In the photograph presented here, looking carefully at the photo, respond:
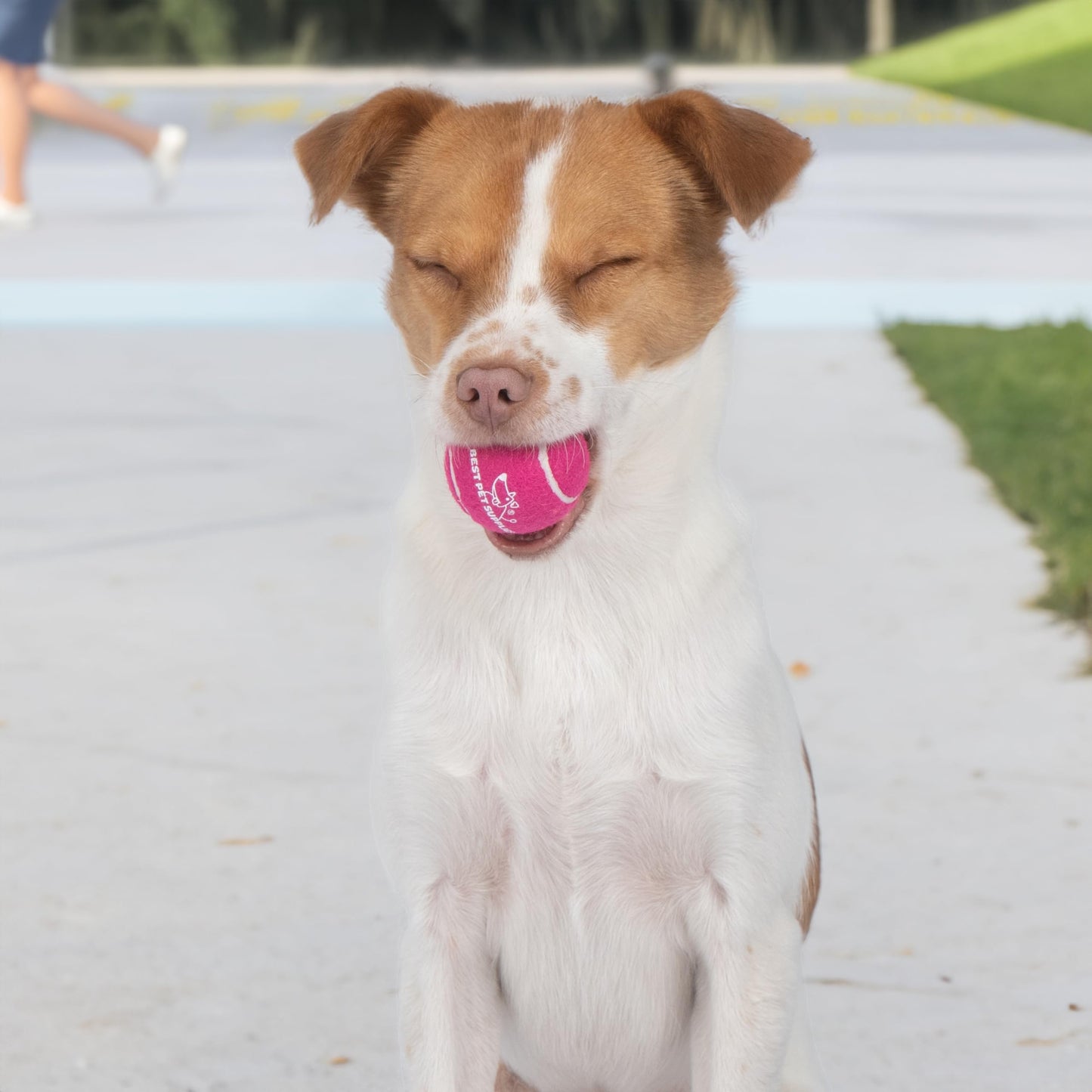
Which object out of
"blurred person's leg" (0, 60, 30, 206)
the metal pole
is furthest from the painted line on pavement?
the metal pole

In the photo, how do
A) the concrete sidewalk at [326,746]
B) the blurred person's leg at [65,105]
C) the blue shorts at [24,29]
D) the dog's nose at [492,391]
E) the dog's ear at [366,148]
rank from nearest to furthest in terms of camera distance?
the dog's nose at [492,391] < the dog's ear at [366,148] < the concrete sidewalk at [326,746] < the blue shorts at [24,29] < the blurred person's leg at [65,105]

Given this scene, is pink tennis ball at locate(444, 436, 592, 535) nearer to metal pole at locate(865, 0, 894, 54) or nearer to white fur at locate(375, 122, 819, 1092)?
white fur at locate(375, 122, 819, 1092)

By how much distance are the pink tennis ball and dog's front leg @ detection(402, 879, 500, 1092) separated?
0.58 m

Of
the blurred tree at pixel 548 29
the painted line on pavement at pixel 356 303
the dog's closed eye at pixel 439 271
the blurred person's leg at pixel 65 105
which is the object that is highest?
the dog's closed eye at pixel 439 271

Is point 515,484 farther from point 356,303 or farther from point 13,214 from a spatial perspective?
point 13,214

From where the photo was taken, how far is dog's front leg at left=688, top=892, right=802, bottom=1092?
9.94ft

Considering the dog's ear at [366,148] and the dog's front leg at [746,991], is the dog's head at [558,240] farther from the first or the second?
the dog's front leg at [746,991]

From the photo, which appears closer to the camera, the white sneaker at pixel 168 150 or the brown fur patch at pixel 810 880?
the brown fur patch at pixel 810 880

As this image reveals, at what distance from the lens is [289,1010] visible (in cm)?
383

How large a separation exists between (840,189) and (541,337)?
14.0 metres

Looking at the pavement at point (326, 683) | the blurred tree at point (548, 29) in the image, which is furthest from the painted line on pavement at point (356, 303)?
the blurred tree at point (548, 29)

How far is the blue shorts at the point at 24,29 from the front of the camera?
478 inches

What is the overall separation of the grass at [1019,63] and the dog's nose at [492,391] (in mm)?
20279

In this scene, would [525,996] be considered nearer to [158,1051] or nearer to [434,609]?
[434,609]
